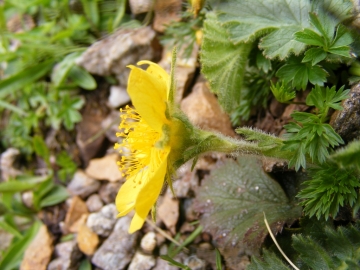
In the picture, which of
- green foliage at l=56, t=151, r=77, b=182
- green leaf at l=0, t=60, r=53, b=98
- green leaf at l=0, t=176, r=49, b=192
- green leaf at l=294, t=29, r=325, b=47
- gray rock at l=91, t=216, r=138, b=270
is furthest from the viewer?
green leaf at l=0, t=60, r=53, b=98

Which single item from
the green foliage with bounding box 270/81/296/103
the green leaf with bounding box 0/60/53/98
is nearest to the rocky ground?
the green foliage with bounding box 270/81/296/103

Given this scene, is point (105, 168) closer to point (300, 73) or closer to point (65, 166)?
point (65, 166)

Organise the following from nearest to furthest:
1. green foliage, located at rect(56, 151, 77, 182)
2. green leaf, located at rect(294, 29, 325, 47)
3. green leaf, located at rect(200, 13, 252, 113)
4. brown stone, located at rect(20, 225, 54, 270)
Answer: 1. green leaf, located at rect(294, 29, 325, 47)
2. green leaf, located at rect(200, 13, 252, 113)
3. brown stone, located at rect(20, 225, 54, 270)
4. green foliage, located at rect(56, 151, 77, 182)

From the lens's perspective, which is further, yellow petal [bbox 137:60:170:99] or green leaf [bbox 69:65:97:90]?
green leaf [bbox 69:65:97:90]

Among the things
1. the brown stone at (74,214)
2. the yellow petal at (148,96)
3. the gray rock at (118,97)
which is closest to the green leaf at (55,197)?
the brown stone at (74,214)

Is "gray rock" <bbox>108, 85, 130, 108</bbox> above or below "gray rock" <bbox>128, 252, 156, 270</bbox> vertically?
above

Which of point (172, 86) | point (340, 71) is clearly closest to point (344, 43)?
point (340, 71)

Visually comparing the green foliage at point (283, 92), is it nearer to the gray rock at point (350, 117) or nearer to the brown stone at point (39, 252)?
the gray rock at point (350, 117)

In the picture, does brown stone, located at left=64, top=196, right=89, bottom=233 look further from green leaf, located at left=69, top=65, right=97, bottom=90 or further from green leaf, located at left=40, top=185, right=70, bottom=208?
green leaf, located at left=69, top=65, right=97, bottom=90

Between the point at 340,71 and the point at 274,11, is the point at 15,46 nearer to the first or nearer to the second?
the point at 274,11

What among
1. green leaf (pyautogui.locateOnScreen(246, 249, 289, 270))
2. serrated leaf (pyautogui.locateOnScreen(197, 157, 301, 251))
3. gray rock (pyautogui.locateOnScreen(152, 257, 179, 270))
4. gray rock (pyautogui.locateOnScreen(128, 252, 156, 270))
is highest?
green leaf (pyautogui.locateOnScreen(246, 249, 289, 270))
